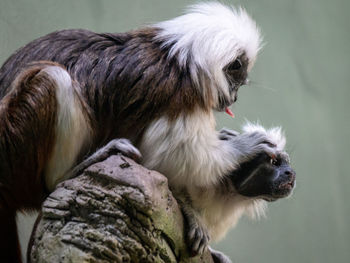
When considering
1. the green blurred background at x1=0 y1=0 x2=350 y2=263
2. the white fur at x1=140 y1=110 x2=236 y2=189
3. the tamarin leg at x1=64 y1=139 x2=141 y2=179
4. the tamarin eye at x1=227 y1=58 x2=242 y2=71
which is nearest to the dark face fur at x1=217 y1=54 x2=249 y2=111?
the tamarin eye at x1=227 y1=58 x2=242 y2=71

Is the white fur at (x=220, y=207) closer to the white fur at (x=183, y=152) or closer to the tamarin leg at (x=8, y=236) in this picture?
the white fur at (x=183, y=152)

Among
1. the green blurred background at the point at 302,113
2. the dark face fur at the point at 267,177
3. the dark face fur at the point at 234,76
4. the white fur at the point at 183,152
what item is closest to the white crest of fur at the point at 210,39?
the dark face fur at the point at 234,76

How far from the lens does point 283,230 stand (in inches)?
170

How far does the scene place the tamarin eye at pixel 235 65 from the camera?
10.0ft

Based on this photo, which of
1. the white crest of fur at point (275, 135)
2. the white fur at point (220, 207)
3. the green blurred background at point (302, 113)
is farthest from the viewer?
the green blurred background at point (302, 113)

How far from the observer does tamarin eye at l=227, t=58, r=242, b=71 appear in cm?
306

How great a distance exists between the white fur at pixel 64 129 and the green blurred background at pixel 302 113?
1.47 meters

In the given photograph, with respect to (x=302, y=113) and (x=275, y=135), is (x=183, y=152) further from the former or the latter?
(x=302, y=113)

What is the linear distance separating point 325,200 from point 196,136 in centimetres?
228

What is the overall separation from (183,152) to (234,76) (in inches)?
26.7

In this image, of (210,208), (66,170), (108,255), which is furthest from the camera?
(210,208)

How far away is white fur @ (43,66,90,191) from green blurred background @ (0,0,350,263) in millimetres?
1470

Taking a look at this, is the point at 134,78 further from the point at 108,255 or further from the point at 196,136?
the point at 108,255

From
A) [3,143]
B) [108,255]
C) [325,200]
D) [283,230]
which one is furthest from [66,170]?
[325,200]
